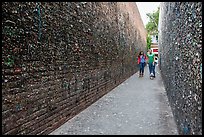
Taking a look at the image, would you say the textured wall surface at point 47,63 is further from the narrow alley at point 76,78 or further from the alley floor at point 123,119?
the alley floor at point 123,119

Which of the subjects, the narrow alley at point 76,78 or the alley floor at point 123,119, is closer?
the narrow alley at point 76,78

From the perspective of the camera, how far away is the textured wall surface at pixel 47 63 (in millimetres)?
3500

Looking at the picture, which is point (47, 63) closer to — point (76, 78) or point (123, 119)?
point (76, 78)

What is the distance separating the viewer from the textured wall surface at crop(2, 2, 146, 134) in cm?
350

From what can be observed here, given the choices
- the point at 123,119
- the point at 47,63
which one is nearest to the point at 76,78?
the point at 123,119

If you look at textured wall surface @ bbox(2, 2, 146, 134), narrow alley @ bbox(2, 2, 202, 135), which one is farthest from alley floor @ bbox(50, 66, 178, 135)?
textured wall surface @ bbox(2, 2, 146, 134)

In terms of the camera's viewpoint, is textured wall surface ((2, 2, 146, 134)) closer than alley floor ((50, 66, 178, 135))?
Yes

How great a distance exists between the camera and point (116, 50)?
37.6 ft

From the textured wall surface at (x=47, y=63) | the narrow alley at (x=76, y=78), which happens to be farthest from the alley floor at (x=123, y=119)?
the textured wall surface at (x=47, y=63)

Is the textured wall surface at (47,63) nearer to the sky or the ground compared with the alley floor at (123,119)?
nearer to the sky

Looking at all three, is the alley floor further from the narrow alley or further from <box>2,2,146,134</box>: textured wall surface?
<box>2,2,146,134</box>: textured wall surface

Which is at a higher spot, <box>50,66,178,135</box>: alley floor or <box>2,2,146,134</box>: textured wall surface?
<box>2,2,146,134</box>: textured wall surface

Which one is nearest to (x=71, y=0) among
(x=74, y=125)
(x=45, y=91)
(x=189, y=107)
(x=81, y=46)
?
(x=81, y=46)

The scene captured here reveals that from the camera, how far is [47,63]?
4.61 meters
